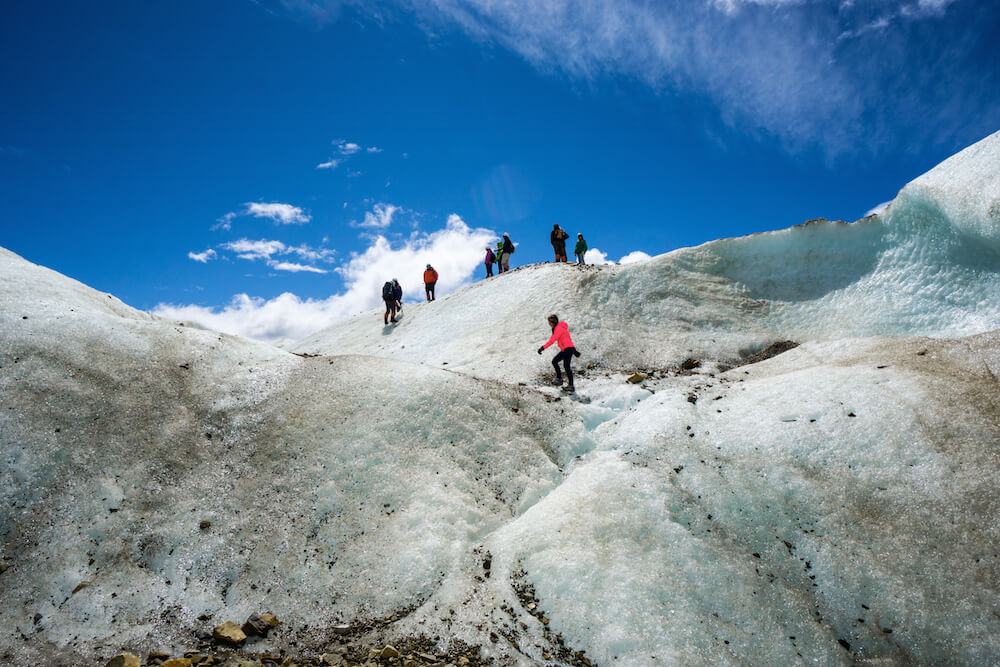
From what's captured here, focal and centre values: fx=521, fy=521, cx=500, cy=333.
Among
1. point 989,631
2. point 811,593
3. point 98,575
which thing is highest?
point 98,575

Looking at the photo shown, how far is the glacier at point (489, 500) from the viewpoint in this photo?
289 inches

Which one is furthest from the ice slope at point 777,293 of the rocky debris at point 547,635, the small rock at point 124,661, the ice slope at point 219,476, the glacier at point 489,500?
the small rock at point 124,661

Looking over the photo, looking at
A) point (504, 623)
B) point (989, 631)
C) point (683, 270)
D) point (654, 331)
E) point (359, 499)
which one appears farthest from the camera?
point (683, 270)

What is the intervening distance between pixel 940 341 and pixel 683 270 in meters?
9.42

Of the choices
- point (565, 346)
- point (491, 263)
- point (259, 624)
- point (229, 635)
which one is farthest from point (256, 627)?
point (491, 263)

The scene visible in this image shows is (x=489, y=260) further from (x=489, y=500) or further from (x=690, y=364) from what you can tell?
(x=489, y=500)

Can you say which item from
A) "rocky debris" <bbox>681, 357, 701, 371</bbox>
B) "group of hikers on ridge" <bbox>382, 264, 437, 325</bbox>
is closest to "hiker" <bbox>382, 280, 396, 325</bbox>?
"group of hikers on ridge" <bbox>382, 264, 437, 325</bbox>

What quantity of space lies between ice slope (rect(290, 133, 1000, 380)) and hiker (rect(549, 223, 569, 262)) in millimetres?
4291

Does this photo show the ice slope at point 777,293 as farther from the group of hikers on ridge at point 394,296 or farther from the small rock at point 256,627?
the small rock at point 256,627

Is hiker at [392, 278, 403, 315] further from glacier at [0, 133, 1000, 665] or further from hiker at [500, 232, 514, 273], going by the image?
glacier at [0, 133, 1000, 665]

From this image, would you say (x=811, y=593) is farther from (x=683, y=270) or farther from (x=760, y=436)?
(x=683, y=270)

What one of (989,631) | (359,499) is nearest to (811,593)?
(989,631)

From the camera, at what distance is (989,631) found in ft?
22.4

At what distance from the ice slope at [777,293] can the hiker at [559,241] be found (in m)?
4.29
